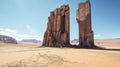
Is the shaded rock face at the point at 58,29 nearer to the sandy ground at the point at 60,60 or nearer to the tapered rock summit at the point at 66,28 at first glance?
the tapered rock summit at the point at 66,28

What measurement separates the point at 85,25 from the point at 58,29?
25.6ft

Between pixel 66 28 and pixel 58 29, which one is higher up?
pixel 66 28

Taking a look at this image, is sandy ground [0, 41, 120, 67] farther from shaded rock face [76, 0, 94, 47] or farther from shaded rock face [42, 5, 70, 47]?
shaded rock face [42, 5, 70, 47]

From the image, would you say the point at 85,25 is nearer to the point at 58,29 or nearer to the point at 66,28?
the point at 66,28

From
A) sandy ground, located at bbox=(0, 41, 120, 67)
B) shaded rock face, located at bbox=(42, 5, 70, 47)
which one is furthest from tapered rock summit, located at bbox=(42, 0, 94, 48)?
sandy ground, located at bbox=(0, 41, 120, 67)

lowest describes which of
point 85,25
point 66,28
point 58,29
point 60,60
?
point 60,60

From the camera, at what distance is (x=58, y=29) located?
124 feet

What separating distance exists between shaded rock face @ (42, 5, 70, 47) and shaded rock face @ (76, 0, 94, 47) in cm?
344

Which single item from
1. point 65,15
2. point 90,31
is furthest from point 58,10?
point 90,31

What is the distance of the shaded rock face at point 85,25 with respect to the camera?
34531 millimetres

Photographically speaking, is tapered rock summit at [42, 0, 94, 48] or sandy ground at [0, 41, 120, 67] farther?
tapered rock summit at [42, 0, 94, 48]

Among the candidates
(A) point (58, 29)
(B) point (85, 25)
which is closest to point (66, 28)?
(A) point (58, 29)

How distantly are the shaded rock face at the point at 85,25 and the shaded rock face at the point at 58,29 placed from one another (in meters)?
3.44

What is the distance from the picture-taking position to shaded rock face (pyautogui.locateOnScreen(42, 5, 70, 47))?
36.0 m
